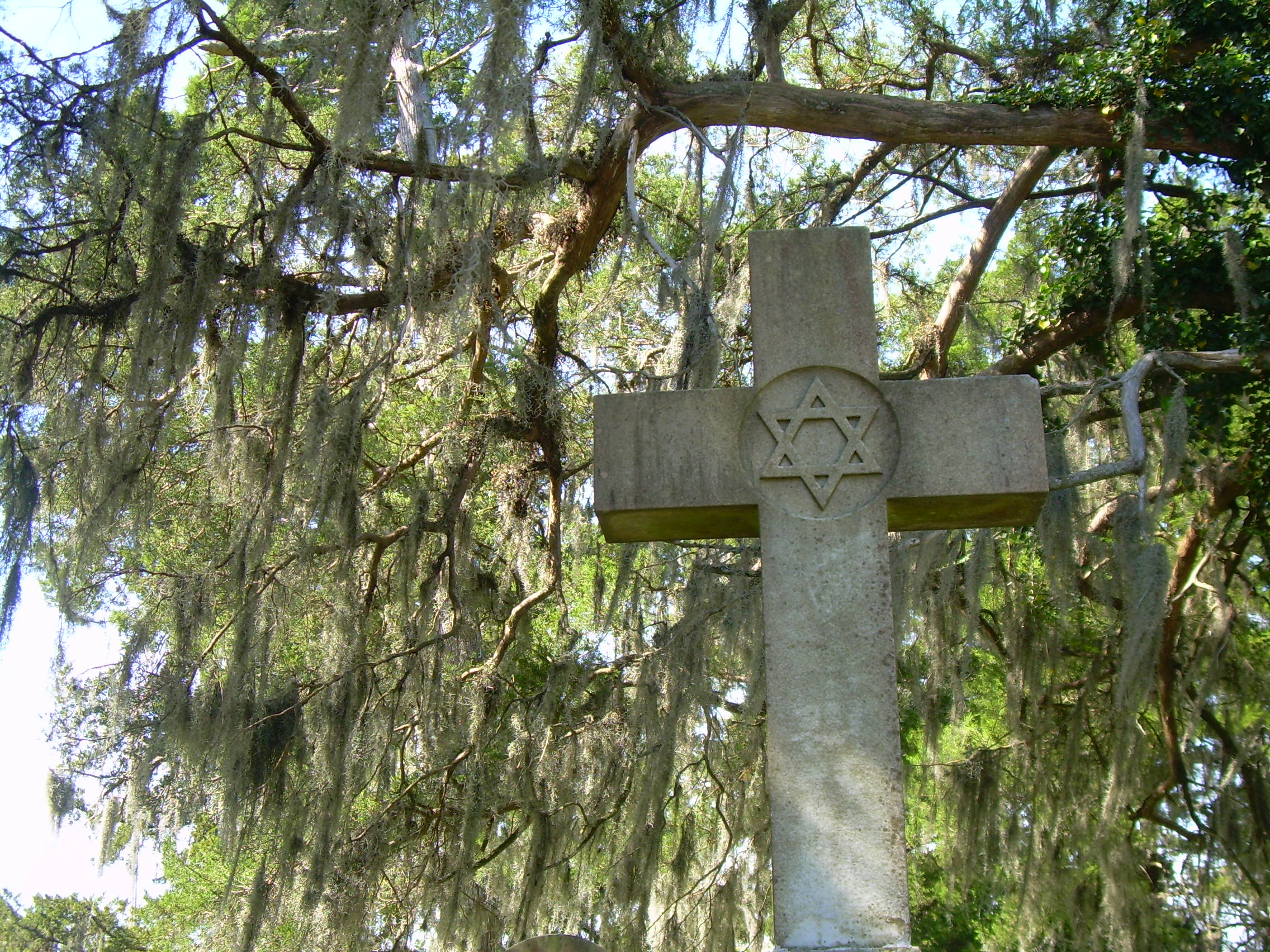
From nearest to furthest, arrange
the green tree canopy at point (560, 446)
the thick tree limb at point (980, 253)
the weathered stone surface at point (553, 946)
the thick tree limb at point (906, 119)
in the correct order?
the weathered stone surface at point (553, 946) < the green tree canopy at point (560, 446) < the thick tree limb at point (906, 119) < the thick tree limb at point (980, 253)

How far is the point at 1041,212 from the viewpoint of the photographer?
860 cm

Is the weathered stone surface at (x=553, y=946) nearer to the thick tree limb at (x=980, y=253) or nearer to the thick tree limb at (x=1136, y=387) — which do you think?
the thick tree limb at (x=1136, y=387)

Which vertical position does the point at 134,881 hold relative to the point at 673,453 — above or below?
below

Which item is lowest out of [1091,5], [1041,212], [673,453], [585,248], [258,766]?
[258,766]

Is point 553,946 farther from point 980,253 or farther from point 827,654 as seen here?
point 980,253

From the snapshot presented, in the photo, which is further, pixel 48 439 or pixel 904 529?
pixel 48 439

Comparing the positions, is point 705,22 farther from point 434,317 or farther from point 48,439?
point 48,439

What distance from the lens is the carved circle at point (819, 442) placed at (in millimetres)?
2809

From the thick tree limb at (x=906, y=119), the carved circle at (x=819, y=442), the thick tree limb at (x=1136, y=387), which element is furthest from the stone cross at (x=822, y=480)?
the thick tree limb at (x=906, y=119)

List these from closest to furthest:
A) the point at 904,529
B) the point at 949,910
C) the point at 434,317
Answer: the point at 904,529
the point at 434,317
the point at 949,910

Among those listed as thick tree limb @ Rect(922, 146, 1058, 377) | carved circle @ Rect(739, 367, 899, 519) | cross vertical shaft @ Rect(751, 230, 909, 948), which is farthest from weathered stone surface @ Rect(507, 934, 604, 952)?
thick tree limb @ Rect(922, 146, 1058, 377)

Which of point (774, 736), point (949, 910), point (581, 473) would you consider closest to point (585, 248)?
point (581, 473)

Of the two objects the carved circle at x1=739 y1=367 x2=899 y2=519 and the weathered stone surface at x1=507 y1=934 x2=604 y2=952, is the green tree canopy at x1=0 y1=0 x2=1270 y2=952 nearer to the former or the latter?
the carved circle at x1=739 y1=367 x2=899 y2=519

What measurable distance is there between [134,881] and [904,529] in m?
4.82
